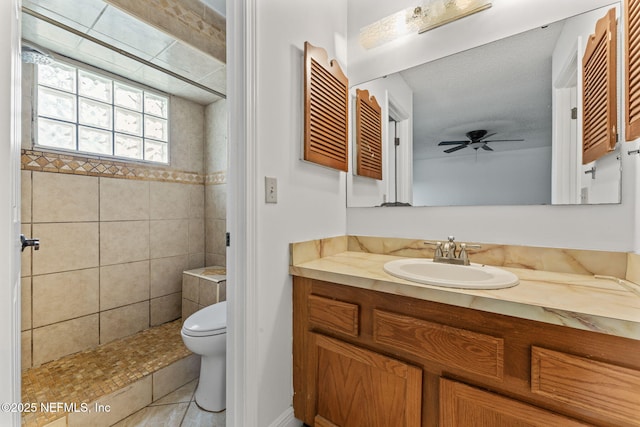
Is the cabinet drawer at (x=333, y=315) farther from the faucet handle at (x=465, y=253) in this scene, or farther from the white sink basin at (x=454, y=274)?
the faucet handle at (x=465, y=253)

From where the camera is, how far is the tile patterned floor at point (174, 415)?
4.59 ft

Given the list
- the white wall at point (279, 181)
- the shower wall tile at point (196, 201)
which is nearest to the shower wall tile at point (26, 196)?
the shower wall tile at point (196, 201)

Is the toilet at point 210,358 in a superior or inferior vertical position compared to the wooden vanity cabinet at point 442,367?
inferior

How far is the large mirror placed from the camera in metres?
1.14

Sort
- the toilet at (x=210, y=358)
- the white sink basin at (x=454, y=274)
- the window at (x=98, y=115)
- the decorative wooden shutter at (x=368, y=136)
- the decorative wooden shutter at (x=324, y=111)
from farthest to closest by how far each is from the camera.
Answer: the window at (x=98, y=115)
the decorative wooden shutter at (x=368, y=136)
the toilet at (x=210, y=358)
the decorative wooden shutter at (x=324, y=111)
the white sink basin at (x=454, y=274)

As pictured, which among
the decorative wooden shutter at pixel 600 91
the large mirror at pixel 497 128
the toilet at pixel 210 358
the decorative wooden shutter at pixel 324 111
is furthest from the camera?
the toilet at pixel 210 358

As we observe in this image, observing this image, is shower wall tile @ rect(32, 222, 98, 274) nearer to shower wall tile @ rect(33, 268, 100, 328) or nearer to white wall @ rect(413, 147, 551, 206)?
shower wall tile @ rect(33, 268, 100, 328)

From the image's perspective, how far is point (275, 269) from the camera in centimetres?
117

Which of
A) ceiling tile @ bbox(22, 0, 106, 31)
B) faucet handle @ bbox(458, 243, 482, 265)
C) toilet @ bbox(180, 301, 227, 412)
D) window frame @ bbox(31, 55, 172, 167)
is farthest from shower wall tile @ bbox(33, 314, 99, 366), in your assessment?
faucet handle @ bbox(458, 243, 482, 265)

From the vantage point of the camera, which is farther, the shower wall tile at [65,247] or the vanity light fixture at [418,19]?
the shower wall tile at [65,247]

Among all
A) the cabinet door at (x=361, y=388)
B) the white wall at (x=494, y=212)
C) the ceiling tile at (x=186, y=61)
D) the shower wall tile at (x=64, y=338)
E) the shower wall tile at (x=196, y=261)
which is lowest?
the shower wall tile at (x=64, y=338)

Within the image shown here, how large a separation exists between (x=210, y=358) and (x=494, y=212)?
5.62 ft

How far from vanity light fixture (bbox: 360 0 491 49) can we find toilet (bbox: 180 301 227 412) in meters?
1.92

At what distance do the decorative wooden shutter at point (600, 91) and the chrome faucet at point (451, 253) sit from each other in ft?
1.94
